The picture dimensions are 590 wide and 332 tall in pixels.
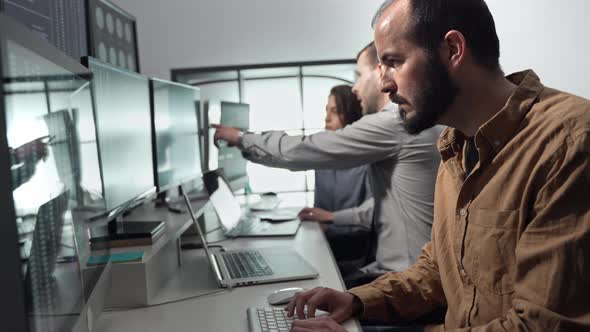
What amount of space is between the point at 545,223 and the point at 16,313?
0.74 metres

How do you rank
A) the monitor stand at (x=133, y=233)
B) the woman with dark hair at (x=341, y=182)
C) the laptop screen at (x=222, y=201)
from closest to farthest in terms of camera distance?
the monitor stand at (x=133, y=233) → the laptop screen at (x=222, y=201) → the woman with dark hair at (x=341, y=182)

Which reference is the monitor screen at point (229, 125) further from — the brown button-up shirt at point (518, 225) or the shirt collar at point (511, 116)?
the shirt collar at point (511, 116)

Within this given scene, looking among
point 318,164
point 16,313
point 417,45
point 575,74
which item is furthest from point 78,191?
point 575,74

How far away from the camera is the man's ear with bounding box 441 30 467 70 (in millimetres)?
920

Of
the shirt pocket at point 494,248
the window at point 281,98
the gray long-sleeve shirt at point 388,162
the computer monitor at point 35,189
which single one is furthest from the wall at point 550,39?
the window at point 281,98

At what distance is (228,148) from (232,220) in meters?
0.43

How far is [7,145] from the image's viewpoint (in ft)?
1.35

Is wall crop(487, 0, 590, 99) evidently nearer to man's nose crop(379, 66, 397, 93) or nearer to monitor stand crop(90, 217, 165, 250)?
man's nose crop(379, 66, 397, 93)

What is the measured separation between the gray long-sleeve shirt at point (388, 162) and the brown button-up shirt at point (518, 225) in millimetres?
576

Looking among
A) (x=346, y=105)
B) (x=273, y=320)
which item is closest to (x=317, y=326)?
(x=273, y=320)

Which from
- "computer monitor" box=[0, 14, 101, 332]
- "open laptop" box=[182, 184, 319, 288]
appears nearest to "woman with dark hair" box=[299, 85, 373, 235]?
"open laptop" box=[182, 184, 319, 288]

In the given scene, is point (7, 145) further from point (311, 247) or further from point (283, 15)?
point (283, 15)

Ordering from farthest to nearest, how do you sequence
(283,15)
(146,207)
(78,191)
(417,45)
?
1. (283,15)
2. (146,207)
3. (417,45)
4. (78,191)

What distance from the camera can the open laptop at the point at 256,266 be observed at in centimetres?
129
